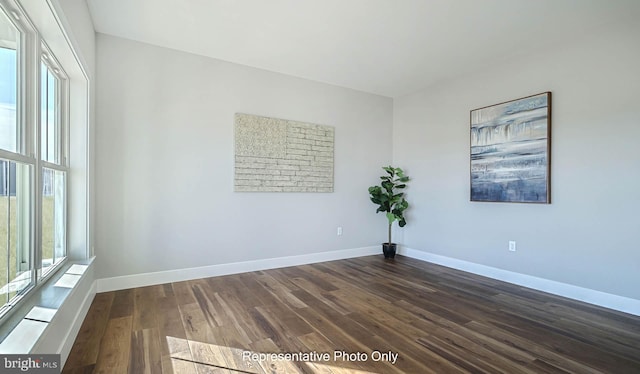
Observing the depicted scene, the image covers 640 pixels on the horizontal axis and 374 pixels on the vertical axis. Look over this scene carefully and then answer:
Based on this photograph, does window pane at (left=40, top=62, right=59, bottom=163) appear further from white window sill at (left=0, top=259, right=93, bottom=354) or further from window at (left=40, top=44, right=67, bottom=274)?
white window sill at (left=0, top=259, right=93, bottom=354)

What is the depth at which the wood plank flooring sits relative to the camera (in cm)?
177

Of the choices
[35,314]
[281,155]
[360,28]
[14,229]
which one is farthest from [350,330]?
[360,28]

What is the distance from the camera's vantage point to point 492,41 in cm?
301

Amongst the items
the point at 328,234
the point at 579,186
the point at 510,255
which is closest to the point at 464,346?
the point at 510,255

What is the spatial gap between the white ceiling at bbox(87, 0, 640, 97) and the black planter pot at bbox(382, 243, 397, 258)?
260 cm

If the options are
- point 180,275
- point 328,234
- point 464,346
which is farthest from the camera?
point 328,234

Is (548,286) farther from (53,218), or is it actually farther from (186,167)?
(53,218)

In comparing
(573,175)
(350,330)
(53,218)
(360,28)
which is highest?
(360,28)

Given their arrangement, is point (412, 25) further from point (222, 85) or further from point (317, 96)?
point (222, 85)

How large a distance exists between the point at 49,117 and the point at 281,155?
91.8 inches

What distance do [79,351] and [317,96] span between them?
371 centimetres

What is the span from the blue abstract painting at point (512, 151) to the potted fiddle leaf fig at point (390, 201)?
1072mm

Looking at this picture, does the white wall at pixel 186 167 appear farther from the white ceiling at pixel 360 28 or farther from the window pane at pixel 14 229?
the window pane at pixel 14 229

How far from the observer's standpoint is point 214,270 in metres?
3.47
